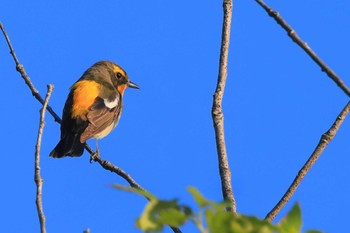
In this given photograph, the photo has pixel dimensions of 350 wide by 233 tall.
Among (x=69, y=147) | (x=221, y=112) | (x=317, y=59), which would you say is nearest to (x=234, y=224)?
(x=317, y=59)

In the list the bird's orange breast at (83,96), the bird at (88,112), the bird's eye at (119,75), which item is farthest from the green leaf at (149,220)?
the bird's eye at (119,75)

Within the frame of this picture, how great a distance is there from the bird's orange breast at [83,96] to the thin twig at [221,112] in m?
5.18

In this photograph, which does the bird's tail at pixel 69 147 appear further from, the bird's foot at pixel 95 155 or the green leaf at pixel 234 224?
the green leaf at pixel 234 224

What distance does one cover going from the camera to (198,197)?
1.12m

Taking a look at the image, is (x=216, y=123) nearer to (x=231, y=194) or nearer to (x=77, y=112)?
(x=231, y=194)

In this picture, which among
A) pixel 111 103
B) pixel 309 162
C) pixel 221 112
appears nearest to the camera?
pixel 309 162

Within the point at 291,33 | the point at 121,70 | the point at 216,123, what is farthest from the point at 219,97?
the point at 121,70

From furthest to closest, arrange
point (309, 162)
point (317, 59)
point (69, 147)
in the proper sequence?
point (69, 147) → point (309, 162) → point (317, 59)

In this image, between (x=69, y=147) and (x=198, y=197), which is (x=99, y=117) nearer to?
(x=69, y=147)

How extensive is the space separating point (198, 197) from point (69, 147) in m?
7.04

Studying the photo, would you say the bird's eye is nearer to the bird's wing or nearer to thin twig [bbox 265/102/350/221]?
the bird's wing

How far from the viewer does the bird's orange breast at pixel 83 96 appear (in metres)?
8.55

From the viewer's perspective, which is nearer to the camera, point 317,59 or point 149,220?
point 149,220

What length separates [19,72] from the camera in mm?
4637
